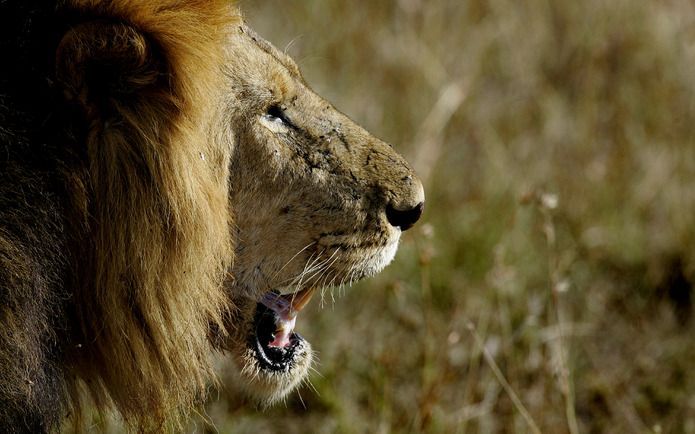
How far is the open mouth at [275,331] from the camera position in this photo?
8.84 ft

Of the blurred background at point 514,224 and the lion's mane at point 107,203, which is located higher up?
the lion's mane at point 107,203

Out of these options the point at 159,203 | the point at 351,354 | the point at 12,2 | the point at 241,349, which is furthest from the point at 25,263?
the point at 351,354

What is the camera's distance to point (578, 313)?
439 centimetres

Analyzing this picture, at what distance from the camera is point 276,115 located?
2.61 metres

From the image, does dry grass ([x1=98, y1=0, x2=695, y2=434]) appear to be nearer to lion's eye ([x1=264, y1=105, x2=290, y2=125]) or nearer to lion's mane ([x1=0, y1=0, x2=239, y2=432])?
lion's eye ([x1=264, y1=105, x2=290, y2=125])

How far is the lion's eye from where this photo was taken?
2.58 meters

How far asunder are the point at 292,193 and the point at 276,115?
191 mm

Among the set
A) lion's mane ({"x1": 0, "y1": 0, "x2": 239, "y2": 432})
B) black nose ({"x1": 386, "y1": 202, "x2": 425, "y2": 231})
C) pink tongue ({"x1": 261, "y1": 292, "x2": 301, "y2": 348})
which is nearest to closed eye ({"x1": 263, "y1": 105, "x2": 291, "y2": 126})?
lion's mane ({"x1": 0, "y1": 0, "x2": 239, "y2": 432})

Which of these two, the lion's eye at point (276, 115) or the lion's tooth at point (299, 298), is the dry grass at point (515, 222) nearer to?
the lion's tooth at point (299, 298)

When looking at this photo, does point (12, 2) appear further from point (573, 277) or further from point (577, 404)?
point (573, 277)

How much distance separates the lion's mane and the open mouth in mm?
256

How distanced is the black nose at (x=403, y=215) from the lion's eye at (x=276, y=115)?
1.08 ft

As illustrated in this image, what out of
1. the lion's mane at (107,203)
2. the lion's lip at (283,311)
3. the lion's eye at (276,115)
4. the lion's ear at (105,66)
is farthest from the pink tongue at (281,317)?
the lion's ear at (105,66)

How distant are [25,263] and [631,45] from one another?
177 inches
